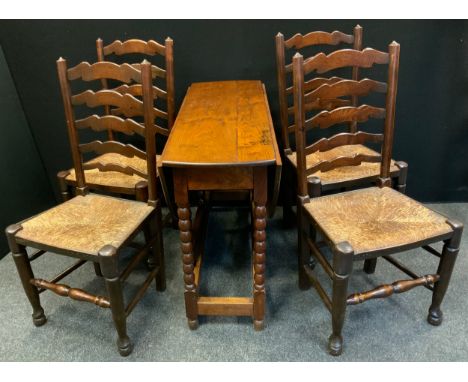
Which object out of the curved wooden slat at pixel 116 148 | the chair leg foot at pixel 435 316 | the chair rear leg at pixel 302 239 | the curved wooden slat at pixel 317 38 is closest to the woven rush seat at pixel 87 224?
the curved wooden slat at pixel 116 148

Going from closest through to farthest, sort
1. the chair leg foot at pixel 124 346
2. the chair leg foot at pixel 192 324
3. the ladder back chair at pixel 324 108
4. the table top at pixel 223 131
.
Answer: the table top at pixel 223 131 → the chair leg foot at pixel 124 346 → the chair leg foot at pixel 192 324 → the ladder back chair at pixel 324 108

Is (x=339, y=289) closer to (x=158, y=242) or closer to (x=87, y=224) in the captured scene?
(x=158, y=242)

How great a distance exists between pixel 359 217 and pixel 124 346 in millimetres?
1167

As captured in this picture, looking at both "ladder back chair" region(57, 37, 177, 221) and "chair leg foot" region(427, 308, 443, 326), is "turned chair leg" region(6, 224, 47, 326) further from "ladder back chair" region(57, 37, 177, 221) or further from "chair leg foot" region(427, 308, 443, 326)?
"chair leg foot" region(427, 308, 443, 326)

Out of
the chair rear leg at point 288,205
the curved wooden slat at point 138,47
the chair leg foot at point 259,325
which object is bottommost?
the chair leg foot at point 259,325

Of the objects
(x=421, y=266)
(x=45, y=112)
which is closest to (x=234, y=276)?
(x=421, y=266)

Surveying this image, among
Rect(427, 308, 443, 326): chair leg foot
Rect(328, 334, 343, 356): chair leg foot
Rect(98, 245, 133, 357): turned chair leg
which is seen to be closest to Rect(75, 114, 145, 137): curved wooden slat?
Rect(98, 245, 133, 357): turned chair leg

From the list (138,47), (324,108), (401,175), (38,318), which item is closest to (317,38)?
(324,108)

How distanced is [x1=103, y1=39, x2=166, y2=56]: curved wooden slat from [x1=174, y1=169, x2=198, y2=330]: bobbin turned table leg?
105 centimetres

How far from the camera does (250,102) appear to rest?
172cm

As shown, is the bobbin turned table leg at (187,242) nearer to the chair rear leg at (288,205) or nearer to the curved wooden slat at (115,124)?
the curved wooden slat at (115,124)

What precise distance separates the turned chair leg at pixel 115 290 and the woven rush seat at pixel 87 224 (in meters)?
0.05

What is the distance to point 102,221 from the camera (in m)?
1.54

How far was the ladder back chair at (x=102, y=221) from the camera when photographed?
4.54ft
